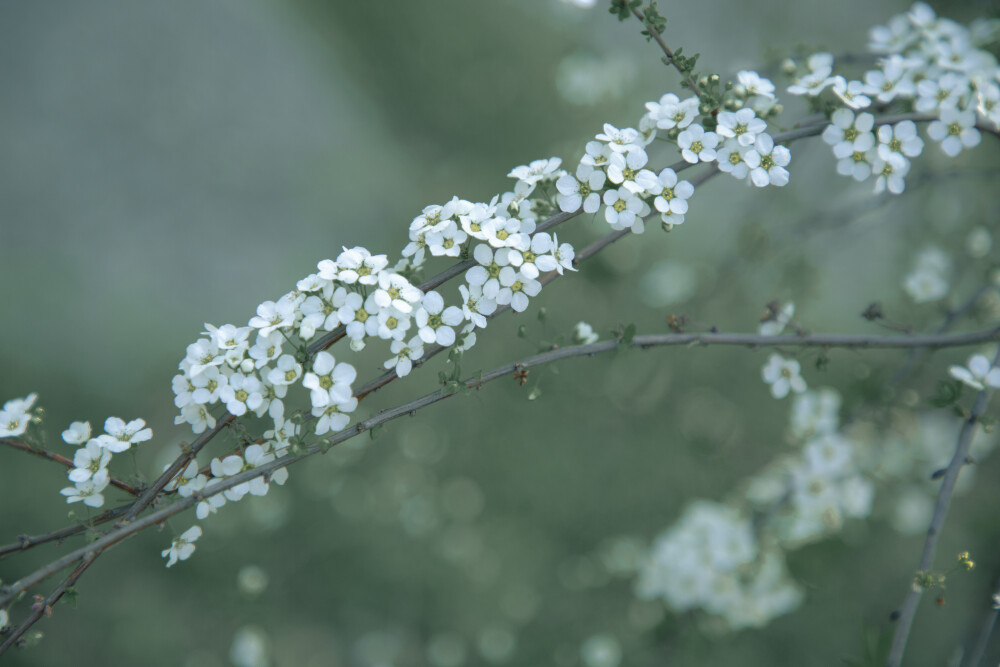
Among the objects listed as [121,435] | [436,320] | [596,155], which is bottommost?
[121,435]

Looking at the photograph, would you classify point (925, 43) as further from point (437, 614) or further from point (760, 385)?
point (437, 614)

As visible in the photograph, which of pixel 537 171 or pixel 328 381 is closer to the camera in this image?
pixel 328 381

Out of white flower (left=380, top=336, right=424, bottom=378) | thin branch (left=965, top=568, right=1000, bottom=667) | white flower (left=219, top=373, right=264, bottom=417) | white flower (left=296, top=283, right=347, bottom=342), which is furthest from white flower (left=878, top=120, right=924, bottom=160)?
white flower (left=219, top=373, right=264, bottom=417)

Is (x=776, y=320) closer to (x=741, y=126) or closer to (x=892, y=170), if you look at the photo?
(x=892, y=170)

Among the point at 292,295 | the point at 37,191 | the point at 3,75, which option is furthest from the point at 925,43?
the point at 3,75

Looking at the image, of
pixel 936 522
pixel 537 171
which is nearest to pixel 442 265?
pixel 537 171

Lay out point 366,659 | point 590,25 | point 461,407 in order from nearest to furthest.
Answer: point 366,659 < point 461,407 < point 590,25
